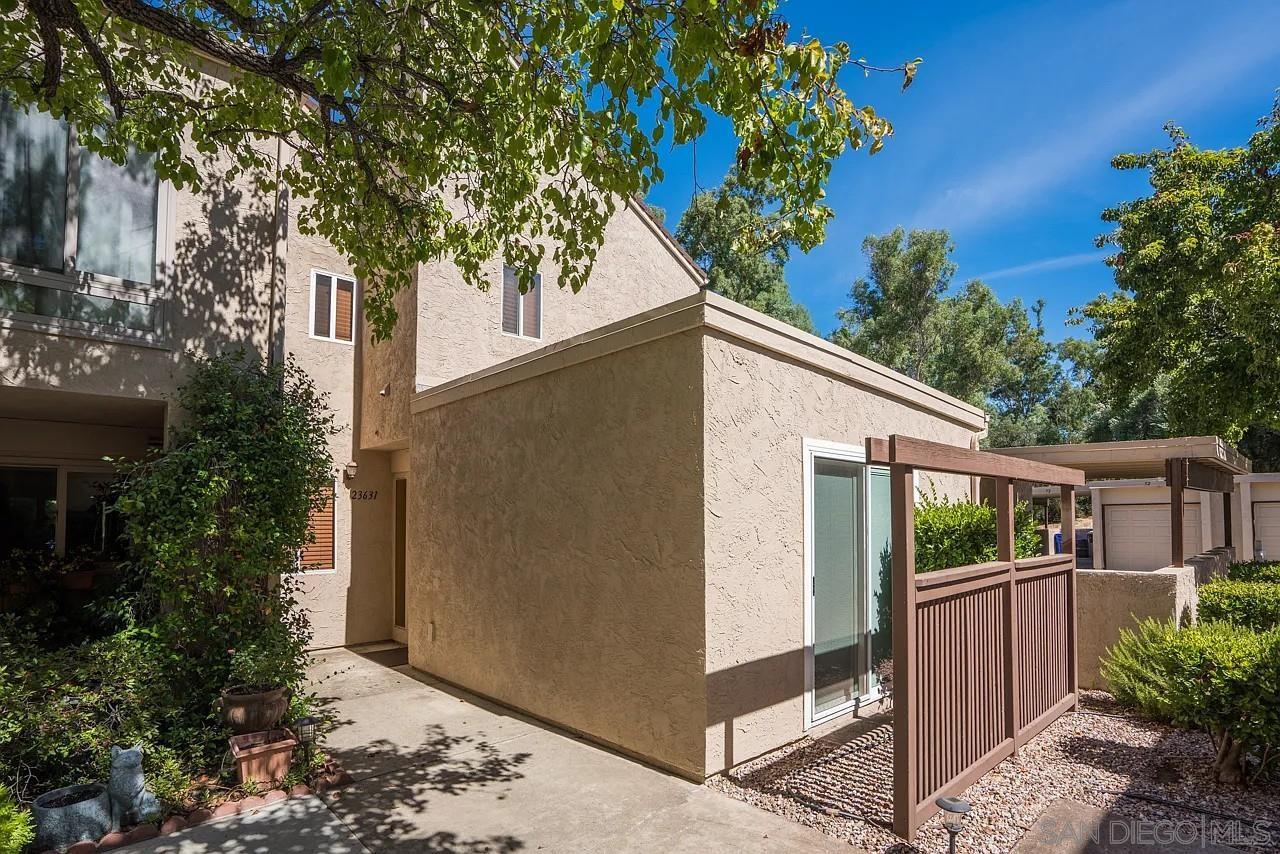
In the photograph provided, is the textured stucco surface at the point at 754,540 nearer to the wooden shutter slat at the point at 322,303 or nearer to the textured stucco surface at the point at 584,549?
the textured stucco surface at the point at 584,549

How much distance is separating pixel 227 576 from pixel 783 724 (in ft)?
15.8

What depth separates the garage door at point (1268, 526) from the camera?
47.3ft

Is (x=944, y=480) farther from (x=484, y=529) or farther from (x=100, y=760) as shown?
→ (x=100, y=760)

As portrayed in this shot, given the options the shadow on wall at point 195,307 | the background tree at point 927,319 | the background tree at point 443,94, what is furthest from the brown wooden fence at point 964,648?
the background tree at point 927,319

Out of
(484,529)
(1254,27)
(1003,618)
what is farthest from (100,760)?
(1254,27)

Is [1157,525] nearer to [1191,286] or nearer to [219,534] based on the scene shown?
[1191,286]

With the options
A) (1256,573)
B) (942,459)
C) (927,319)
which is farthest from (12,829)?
(927,319)

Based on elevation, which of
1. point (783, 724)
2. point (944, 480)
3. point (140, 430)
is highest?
point (140, 430)

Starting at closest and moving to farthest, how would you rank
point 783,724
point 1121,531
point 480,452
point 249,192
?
point 783,724
point 249,192
point 480,452
point 1121,531

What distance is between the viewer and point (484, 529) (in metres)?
7.39

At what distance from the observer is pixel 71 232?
579cm

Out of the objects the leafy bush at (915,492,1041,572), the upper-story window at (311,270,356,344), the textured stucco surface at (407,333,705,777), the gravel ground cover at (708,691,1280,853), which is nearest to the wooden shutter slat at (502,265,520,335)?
the upper-story window at (311,270,356,344)

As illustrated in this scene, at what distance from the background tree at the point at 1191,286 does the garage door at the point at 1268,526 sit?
8.13 feet

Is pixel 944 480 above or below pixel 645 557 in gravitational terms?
above
